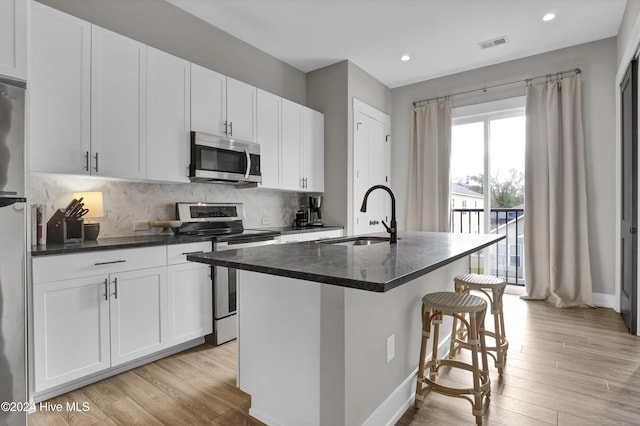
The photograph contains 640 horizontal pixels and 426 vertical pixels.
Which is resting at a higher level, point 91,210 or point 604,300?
point 91,210

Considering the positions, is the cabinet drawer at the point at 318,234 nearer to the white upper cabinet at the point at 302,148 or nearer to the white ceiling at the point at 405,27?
the white upper cabinet at the point at 302,148

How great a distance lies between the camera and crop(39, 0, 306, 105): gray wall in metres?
2.68

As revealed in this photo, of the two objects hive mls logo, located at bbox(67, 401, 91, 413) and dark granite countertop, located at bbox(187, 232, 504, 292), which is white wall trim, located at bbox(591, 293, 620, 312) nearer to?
dark granite countertop, located at bbox(187, 232, 504, 292)

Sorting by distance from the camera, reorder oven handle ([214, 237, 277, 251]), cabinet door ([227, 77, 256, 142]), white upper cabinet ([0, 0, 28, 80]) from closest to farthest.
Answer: white upper cabinet ([0, 0, 28, 80])
oven handle ([214, 237, 277, 251])
cabinet door ([227, 77, 256, 142])

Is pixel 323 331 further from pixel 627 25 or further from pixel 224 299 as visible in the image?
pixel 627 25

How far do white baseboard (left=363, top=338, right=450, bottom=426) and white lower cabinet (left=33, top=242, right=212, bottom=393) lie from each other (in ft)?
5.38

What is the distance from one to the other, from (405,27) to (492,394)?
3.31 m

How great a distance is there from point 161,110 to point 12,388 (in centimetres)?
197

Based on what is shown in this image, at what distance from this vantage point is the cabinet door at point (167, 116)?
2.65 metres

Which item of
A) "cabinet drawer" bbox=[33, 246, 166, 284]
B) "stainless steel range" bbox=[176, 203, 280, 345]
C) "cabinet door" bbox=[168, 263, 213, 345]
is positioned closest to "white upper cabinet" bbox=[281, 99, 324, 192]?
"stainless steel range" bbox=[176, 203, 280, 345]

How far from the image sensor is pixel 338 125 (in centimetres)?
432

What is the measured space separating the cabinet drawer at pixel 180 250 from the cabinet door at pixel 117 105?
0.60 metres

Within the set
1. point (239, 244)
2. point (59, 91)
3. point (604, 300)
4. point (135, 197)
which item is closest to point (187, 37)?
point (59, 91)

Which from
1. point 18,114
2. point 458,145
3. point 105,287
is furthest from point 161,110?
point 458,145
